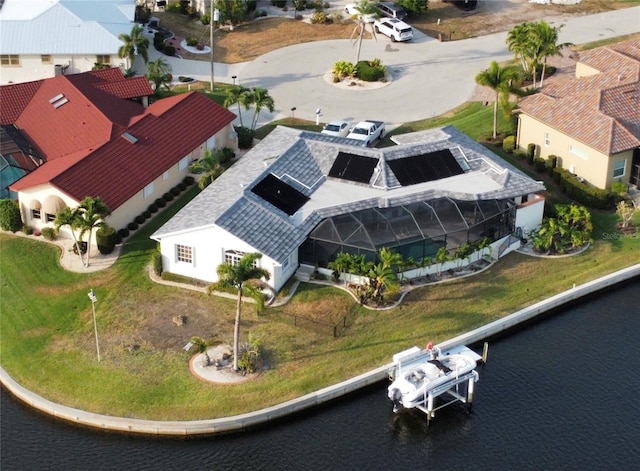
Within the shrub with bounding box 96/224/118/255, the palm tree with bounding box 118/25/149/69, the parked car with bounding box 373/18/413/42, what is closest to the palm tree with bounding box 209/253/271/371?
the shrub with bounding box 96/224/118/255

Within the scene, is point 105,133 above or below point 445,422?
above

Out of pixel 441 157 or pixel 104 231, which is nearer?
pixel 104 231

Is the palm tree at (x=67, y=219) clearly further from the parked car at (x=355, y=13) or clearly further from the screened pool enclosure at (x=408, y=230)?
the parked car at (x=355, y=13)

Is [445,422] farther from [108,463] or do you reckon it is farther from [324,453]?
[108,463]

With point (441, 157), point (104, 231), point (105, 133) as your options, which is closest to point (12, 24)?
point (105, 133)

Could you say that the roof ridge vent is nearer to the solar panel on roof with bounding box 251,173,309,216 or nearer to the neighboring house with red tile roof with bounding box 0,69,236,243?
the neighboring house with red tile roof with bounding box 0,69,236,243

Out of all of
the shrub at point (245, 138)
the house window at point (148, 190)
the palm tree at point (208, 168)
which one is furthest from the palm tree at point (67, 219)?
the shrub at point (245, 138)

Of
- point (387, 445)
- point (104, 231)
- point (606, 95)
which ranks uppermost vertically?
point (606, 95)

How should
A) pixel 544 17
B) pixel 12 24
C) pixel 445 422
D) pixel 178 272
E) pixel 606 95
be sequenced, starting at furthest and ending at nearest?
pixel 544 17 → pixel 12 24 → pixel 606 95 → pixel 178 272 → pixel 445 422

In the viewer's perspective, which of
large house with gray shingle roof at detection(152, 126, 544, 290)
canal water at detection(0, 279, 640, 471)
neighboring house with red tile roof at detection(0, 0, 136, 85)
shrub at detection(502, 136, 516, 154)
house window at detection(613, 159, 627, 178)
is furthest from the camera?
neighboring house with red tile roof at detection(0, 0, 136, 85)
